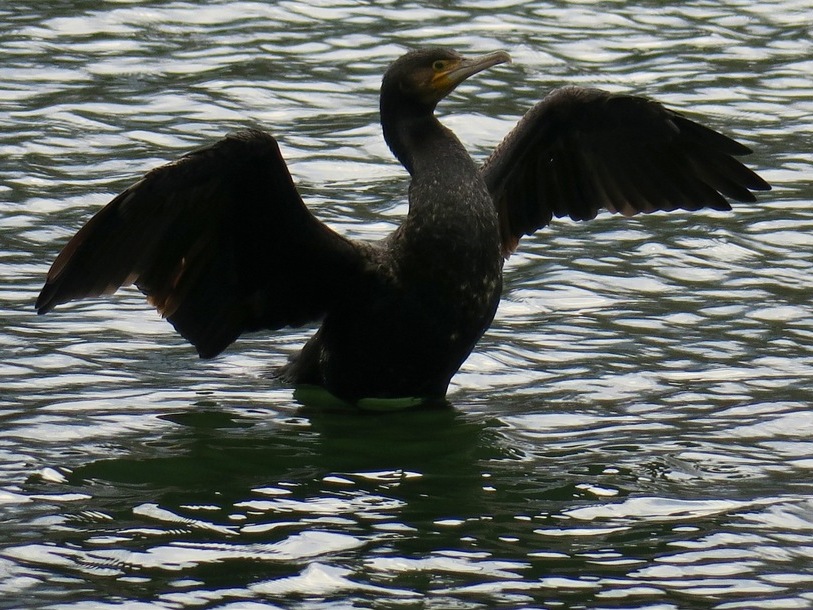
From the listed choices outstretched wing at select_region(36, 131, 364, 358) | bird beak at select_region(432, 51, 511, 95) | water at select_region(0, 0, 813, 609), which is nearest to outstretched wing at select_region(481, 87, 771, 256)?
bird beak at select_region(432, 51, 511, 95)

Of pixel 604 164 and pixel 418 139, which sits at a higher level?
pixel 418 139

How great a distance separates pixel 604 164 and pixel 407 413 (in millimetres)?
1666

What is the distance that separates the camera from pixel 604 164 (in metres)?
7.98

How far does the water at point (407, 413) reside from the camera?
5305mm

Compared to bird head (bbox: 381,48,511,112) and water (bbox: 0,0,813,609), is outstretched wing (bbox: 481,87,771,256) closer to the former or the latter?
bird head (bbox: 381,48,511,112)

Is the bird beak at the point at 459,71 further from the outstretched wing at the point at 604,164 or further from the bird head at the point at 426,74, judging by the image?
the outstretched wing at the point at 604,164

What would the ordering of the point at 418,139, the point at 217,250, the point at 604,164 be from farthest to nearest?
the point at 604,164 < the point at 418,139 < the point at 217,250

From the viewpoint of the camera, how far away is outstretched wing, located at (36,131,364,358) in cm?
641

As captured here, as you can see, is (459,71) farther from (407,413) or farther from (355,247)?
(407,413)

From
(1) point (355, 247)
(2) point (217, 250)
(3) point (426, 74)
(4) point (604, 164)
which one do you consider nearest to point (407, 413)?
(1) point (355, 247)

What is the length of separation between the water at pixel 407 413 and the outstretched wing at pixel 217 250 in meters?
0.48

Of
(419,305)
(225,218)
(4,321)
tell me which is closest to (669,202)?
(419,305)

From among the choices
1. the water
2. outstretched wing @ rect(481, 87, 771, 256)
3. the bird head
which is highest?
the bird head

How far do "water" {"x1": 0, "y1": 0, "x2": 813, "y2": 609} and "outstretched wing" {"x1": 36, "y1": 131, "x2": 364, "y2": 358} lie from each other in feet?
1.57
